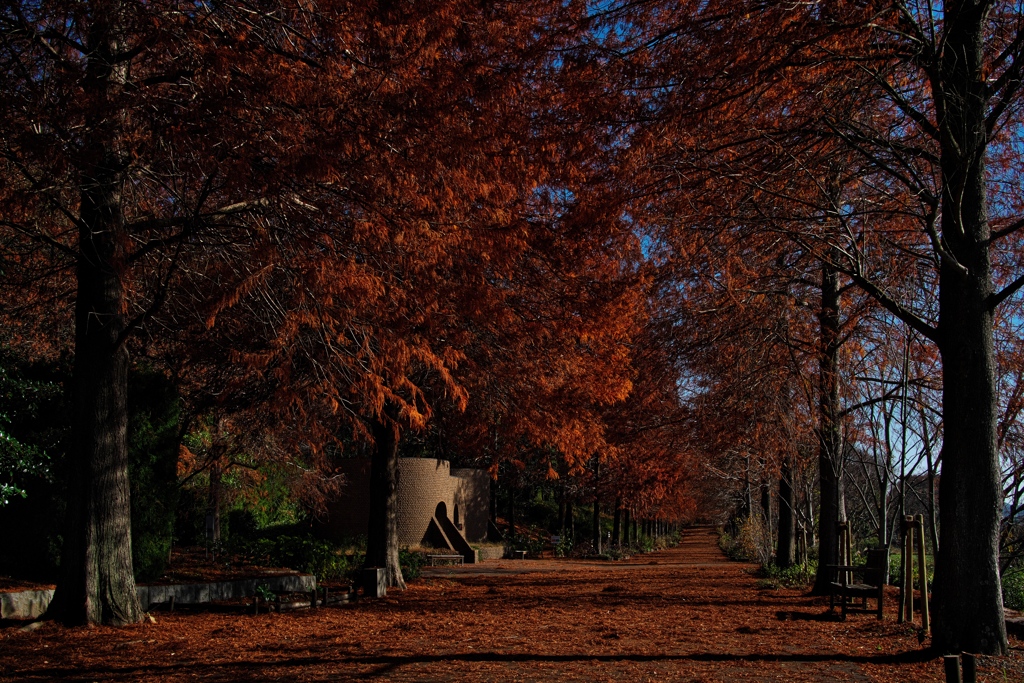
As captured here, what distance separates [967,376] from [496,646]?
5.30 m

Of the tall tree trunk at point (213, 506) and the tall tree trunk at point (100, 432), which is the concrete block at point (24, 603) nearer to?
the tall tree trunk at point (100, 432)

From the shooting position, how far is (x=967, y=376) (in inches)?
314

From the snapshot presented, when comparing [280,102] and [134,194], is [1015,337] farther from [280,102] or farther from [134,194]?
[134,194]

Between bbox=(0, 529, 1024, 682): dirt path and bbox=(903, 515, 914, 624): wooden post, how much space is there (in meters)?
0.27

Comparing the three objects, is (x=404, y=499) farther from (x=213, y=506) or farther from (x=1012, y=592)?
(x=1012, y=592)

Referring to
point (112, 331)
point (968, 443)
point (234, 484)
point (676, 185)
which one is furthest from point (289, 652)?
point (234, 484)

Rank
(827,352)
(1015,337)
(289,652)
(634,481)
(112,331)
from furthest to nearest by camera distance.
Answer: (634,481), (827,352), (1015,337), (112,331), (289,652)

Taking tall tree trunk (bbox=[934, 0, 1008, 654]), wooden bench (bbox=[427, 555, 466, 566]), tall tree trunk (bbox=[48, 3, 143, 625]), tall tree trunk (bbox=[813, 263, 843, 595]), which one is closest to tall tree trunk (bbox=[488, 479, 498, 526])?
wooden bench (bbox=[427, 555, 466, 566])

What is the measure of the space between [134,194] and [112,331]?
1745mm

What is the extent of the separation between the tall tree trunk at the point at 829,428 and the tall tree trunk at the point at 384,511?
25.0ft

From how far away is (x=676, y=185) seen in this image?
28.9ft

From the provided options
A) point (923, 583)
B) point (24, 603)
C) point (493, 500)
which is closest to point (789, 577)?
point (923, 583)

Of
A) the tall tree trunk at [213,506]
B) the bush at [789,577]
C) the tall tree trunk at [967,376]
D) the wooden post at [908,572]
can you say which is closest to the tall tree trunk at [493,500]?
the tall tree trunk at [213,506]

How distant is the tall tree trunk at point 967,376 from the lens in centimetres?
767
